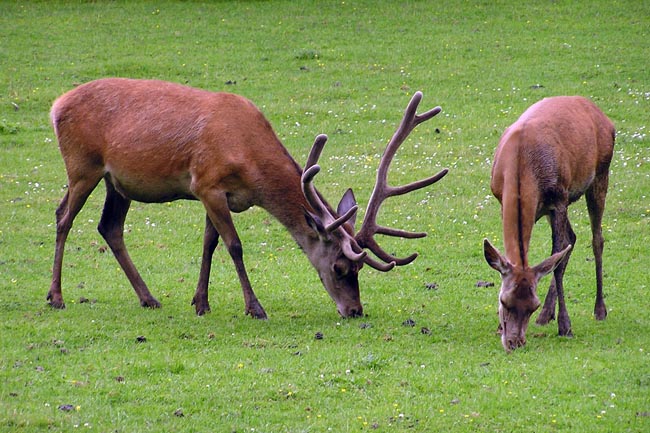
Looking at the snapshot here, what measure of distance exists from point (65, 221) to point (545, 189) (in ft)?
16.1

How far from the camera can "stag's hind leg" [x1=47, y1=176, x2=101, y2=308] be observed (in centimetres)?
1036

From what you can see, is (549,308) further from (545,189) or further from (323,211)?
(323,211)

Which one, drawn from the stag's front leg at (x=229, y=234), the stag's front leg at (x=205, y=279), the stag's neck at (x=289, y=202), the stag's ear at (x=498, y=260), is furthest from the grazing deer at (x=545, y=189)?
the stag's front leg at (x=205, y=279)

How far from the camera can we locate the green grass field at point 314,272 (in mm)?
7531

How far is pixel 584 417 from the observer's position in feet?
23.3

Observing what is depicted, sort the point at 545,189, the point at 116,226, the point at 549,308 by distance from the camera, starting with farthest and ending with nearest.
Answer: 1. the point at 116,226
2. the point at 549,308
3. the point at 545,189

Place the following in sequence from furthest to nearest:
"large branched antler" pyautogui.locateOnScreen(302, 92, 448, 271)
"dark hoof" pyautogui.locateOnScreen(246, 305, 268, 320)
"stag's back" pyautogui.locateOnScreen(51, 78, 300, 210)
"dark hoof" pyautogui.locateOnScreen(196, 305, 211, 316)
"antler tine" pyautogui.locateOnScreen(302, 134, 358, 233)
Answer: "dark hoof" pyautogui.locateOnScreen(196, 305, 211, 316)
"stag's back" pyautogui.locateOnScreen(51, 78, 300, 210)
"dark hoof" pyautogui.locateOnScreen(246, 305, 268, 320)
"large branched antler" pyautogui.locateOnScreen(302, 92, 448, 271)
"antler tine" pyautogui.locateOnScreen(302, 134, 358, 233)

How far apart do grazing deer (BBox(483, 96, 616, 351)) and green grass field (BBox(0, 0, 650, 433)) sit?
15.8 inches

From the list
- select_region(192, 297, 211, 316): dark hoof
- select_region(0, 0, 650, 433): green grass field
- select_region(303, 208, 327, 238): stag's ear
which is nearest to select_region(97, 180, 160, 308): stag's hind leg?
select_region(0, 0, 650, 433): green grass field

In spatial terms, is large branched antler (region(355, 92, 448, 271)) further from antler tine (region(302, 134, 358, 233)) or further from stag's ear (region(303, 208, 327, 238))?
stag's ear (region(303, 208, 327, 238))

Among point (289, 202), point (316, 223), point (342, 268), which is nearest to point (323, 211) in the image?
point (316, 223)

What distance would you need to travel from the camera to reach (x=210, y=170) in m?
10.1

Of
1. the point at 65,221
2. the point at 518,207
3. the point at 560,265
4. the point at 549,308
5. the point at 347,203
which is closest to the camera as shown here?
the point at 518,207

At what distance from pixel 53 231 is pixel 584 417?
28.2 ft
